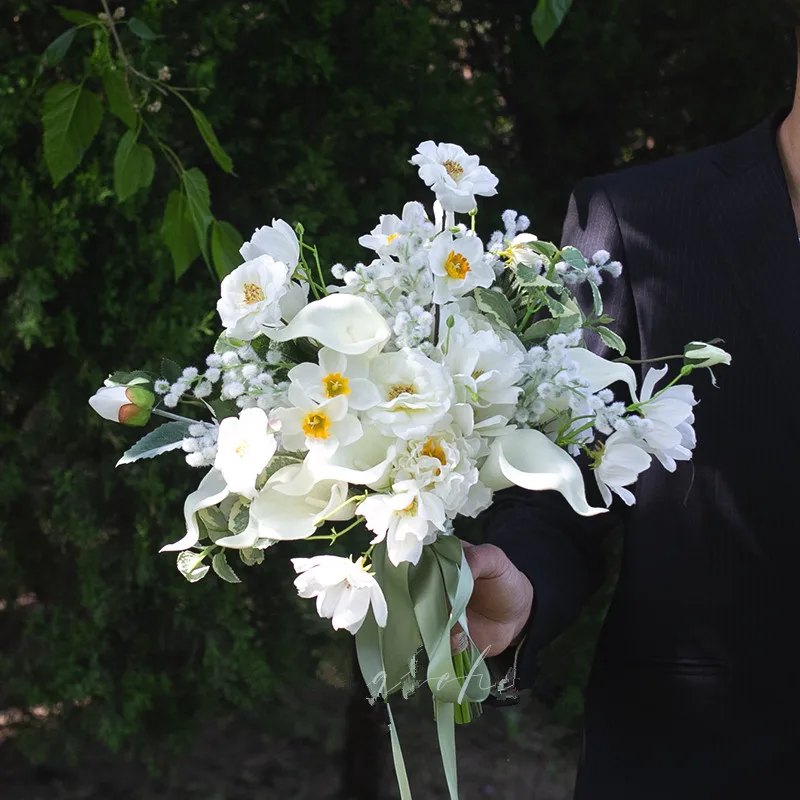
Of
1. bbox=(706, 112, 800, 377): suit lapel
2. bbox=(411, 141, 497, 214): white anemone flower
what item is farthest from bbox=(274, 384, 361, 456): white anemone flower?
bbox=(706, 112, 800, 377): suit lapel

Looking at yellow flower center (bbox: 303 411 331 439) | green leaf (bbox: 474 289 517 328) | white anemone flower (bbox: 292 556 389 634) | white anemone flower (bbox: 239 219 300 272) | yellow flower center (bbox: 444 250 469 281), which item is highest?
yellow flower center (bbox: 444 250 469 281)

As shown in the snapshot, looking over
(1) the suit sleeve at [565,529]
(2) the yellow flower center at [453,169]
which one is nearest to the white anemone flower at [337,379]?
(2) the yellow flower center at [453,169]

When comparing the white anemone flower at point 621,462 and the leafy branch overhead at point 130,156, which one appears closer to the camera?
the white anemone flower at point 621,462

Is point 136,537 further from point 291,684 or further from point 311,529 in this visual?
point 311,529

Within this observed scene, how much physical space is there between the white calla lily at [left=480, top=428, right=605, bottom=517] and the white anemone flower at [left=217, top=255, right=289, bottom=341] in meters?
0.25

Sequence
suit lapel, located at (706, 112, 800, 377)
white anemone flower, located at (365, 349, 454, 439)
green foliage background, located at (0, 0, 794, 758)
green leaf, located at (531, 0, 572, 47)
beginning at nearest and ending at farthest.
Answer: white anemone flower, located at (365, 349, 454, 439)
suit lapel, located at (706, 112, 800, 377)
green leaf, located at (531, 0, 572, 47)
green foliage background, located at (0, 0, 794, 758)

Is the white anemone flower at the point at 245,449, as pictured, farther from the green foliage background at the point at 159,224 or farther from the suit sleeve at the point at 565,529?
the green foliage background at the point at 159,224

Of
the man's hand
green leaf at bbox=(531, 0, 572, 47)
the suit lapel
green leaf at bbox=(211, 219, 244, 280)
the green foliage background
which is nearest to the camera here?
the man's hand

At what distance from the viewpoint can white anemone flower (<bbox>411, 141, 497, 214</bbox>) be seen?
995mm

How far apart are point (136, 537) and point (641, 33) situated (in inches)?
87.7

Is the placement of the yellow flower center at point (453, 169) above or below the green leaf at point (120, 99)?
above

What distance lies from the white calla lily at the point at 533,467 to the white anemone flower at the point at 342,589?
15 centimetres

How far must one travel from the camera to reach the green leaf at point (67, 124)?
5.69 feet

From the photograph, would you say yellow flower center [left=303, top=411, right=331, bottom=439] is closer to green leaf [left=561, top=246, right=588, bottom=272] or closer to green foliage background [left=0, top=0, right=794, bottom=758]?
green leaf [left=561, top=246, right=588, bottom=272]
